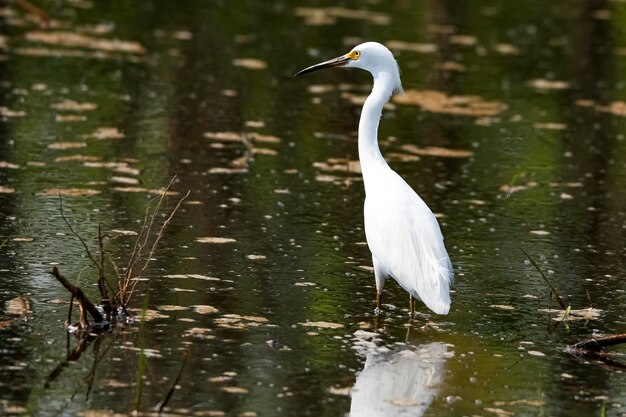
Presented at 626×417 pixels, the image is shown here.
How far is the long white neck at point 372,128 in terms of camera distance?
7.34 m

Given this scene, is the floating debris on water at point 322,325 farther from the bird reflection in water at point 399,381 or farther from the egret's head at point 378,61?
the egret's head at point 378,61

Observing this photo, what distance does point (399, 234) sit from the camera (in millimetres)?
6895

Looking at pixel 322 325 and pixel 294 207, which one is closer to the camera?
pixel 322 325

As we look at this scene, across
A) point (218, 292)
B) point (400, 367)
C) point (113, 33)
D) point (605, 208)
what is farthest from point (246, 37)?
point (400, 367)

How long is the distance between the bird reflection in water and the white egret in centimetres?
30

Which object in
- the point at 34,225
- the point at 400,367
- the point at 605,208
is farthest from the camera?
the point at 605,208

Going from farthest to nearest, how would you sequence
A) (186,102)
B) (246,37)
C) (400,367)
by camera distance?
(246,37)
(186,102)
(400,367)

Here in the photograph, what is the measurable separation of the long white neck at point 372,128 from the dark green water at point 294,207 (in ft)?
2.32

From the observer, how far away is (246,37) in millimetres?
15461

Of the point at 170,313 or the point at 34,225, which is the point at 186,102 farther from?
the point at 170,313

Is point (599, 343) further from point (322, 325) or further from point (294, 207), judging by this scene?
point (294, 207)

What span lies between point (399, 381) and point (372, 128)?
203 centimetres

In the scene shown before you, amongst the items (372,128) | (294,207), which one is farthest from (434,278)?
(294,207)

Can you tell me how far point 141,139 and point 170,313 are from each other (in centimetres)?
423
